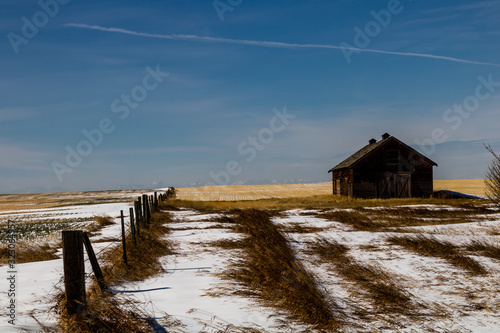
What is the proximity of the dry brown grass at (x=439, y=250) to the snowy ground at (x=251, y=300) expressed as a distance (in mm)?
268

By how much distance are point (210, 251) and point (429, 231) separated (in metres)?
8.41

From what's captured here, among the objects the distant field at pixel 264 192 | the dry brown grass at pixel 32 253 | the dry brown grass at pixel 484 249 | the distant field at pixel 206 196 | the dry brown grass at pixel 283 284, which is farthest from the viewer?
the distant field at pixel 264 192

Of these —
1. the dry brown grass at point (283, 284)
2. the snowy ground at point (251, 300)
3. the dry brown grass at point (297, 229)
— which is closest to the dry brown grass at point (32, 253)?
the snowy ground at point (251, 300)

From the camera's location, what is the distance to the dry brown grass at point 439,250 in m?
9.35

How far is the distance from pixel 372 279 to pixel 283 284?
2070mm

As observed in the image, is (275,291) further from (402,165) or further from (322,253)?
(402,165)

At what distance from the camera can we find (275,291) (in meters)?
7.09

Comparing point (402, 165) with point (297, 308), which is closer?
point (297, 308)

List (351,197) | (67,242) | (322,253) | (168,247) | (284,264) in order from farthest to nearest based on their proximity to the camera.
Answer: (351,197) < (168,247) < (322,253) < (284,264) < (67,242)

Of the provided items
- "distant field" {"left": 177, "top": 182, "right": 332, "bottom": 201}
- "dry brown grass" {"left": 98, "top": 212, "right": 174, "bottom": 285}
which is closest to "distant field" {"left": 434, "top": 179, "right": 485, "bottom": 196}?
"distant field" {"left": 177, "top": 182, "right": 332, "bottom": 201}

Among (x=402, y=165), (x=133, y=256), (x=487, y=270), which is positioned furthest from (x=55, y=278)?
(x=402, y=165)

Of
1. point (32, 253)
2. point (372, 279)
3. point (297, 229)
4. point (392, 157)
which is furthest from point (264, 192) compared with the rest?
point (372, 279)

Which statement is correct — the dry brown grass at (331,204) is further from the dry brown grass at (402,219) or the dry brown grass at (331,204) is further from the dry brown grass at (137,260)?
the dry brown grass at (137,260)

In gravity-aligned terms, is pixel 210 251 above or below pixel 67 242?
below
